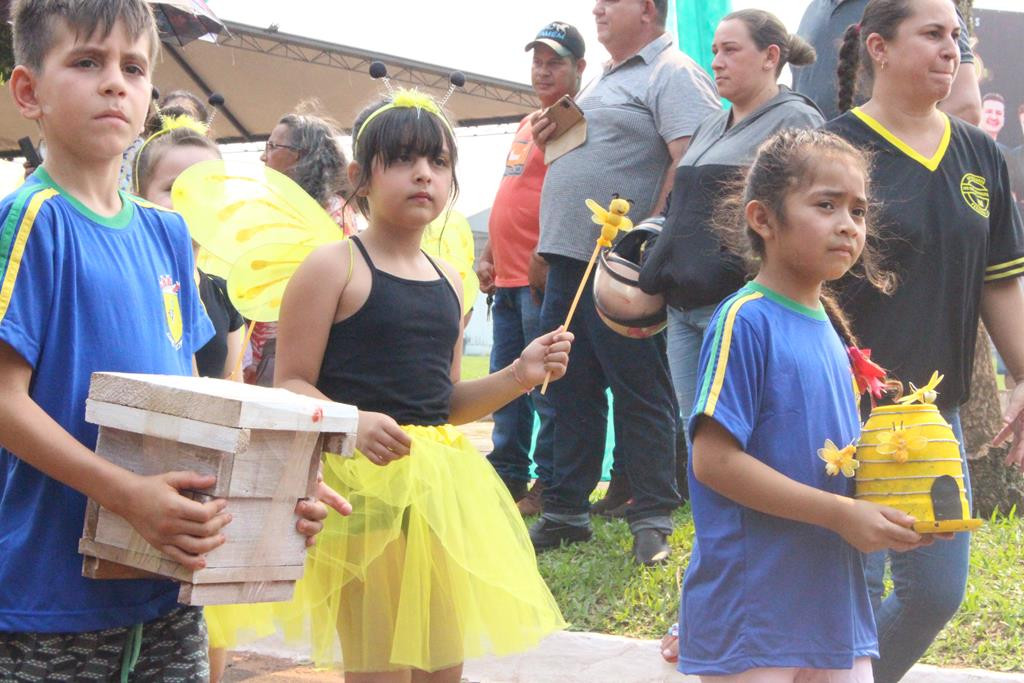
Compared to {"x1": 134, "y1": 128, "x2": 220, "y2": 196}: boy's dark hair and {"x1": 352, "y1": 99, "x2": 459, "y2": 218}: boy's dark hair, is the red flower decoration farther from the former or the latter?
{"x1": 134, "y1": 128, "x2": 220, "y2": 196}: boy's dark hair

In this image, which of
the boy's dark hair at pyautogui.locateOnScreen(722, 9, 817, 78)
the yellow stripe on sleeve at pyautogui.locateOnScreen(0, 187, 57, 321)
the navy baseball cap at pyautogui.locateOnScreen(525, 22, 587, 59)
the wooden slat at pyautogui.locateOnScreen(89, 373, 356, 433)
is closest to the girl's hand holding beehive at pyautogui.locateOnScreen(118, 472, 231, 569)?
the wooden slat at pyautogui.locateOnScreen(89, 373, 356, 433)

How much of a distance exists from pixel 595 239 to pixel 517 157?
3.96 ft

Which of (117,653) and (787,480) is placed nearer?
(117,653)

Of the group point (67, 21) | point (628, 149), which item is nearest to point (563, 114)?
point (628, 149)

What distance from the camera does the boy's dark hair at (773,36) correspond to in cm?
511

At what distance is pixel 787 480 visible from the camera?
8.70 feet

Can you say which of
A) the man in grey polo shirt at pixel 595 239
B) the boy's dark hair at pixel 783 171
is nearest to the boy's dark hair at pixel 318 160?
the man in grey polo shirt at pixel 595 239

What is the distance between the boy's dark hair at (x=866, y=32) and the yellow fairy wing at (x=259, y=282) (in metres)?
1.77

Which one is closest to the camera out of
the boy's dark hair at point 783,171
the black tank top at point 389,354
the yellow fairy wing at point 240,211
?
the boy's dark hair at point 783,171

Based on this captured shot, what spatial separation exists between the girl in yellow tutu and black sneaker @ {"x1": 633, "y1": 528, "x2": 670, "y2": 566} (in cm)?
202

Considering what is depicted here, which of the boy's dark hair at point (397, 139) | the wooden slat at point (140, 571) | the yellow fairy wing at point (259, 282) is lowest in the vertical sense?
the wooden slat at point (140, 571)

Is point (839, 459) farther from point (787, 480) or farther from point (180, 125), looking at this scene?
point (180, 125)

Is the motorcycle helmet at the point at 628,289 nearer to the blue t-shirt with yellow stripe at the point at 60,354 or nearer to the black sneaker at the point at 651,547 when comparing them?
the black sneaker at the point at 651,547

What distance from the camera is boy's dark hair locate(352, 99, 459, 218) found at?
3.45 meters
